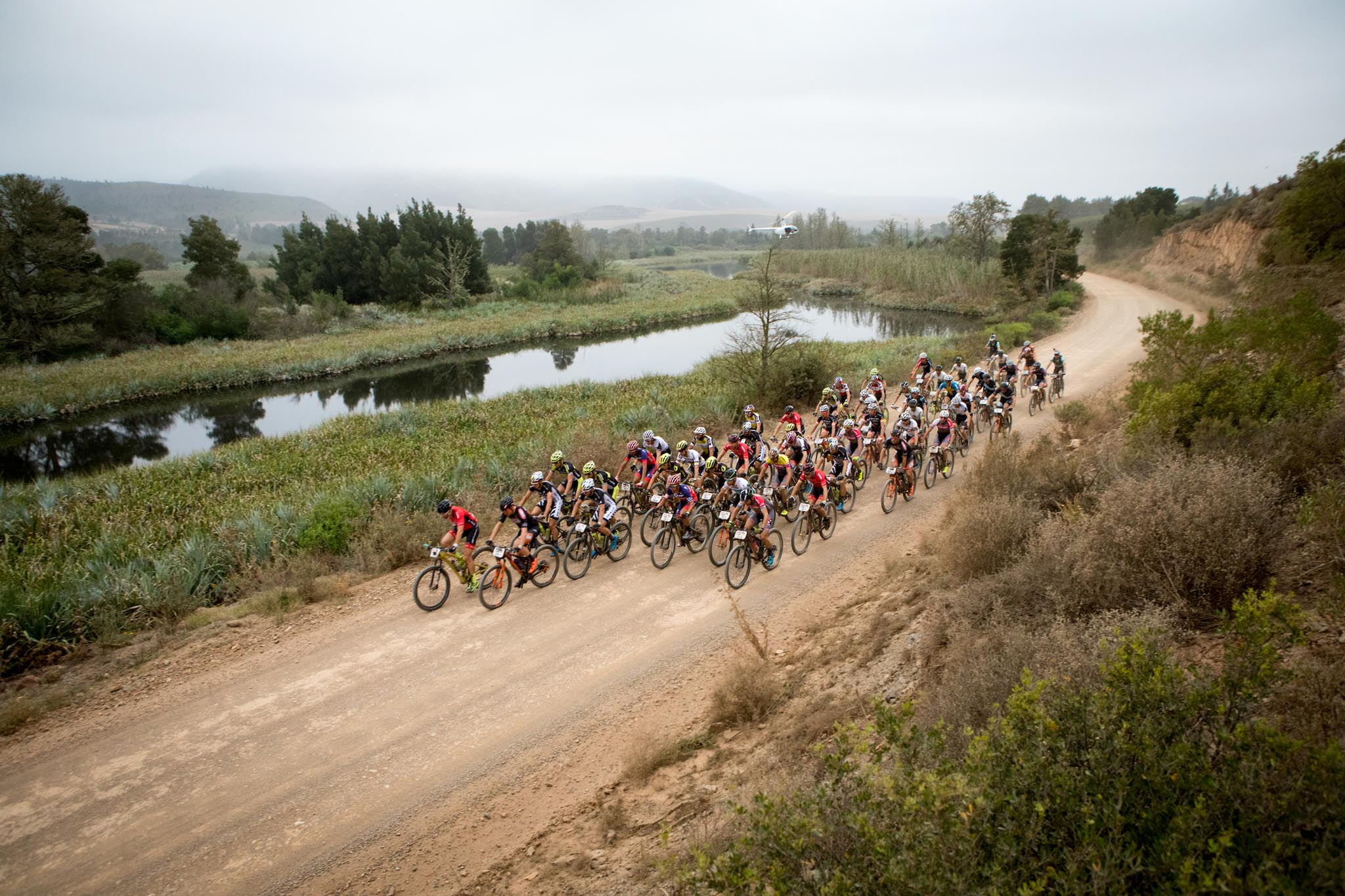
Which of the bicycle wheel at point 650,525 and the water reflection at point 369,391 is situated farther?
the water reflection at point 369,391

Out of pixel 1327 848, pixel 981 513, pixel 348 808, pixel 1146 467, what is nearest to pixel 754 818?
pixel 1327 848

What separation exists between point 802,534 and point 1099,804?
9.18 metres

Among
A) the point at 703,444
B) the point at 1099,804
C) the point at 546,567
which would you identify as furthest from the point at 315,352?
the point at 1099,804

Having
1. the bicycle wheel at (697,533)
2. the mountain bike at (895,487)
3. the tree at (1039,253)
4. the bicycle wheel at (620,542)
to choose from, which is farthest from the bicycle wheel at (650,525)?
the tree at (1039,253)

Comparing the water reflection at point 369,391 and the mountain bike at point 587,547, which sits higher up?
the mountain bike at point 587,547

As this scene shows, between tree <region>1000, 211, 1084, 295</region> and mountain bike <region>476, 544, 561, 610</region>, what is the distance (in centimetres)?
4779

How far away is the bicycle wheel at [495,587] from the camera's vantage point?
10812mm

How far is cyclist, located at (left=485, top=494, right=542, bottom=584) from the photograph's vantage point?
10.9 metres

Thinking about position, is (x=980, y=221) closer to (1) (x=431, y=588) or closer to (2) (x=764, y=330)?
(2) (x=764, y=330)

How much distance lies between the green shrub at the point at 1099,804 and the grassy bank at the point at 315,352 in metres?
41.2

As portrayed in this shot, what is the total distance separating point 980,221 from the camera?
6475 centimetres

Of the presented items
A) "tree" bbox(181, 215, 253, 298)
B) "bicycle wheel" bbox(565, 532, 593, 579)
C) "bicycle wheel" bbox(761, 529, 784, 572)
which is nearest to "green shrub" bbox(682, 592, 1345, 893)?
"bicycle wheel" bbox(761, 529, 784, 572)

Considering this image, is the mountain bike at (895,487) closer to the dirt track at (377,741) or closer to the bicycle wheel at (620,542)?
the dirt track at (377,741)

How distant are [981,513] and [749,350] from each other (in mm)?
17442
